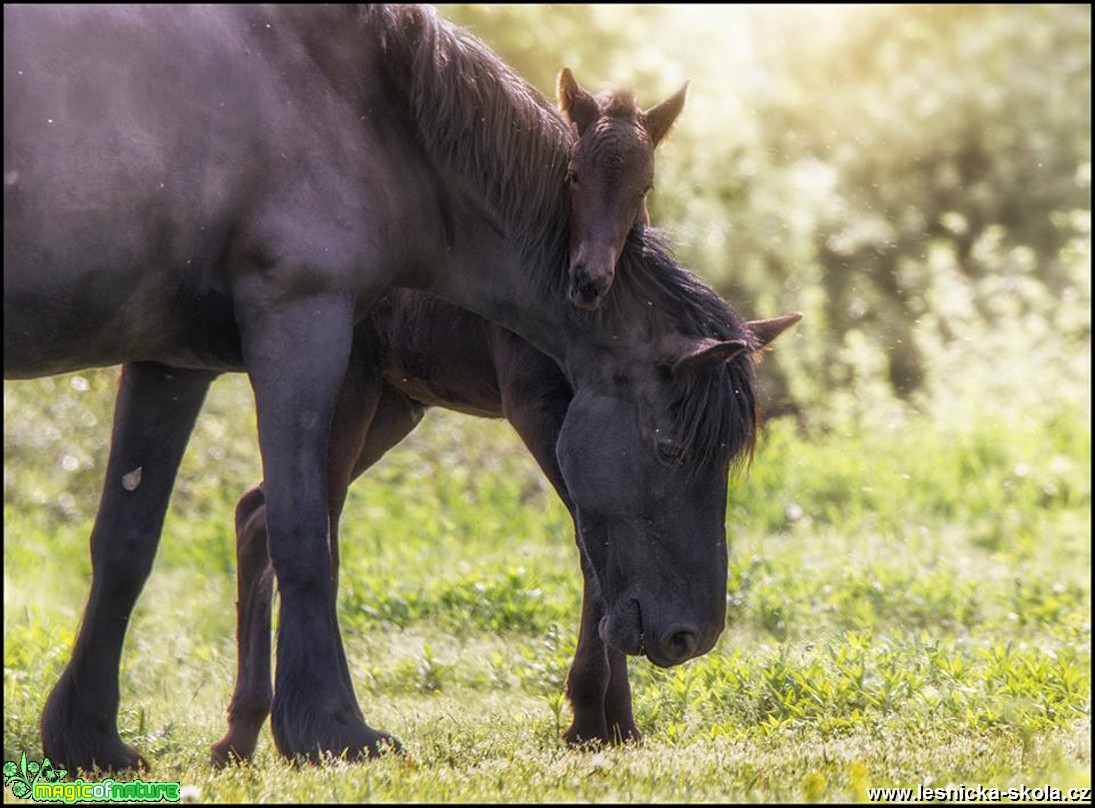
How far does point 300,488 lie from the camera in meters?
4.55

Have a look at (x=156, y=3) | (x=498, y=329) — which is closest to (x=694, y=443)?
(x=498, y=329)

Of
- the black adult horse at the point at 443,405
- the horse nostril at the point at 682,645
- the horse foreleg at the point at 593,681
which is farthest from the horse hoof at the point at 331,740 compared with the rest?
the horse foreleg at the point at 593,681

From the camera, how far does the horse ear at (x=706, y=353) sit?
4.66 m

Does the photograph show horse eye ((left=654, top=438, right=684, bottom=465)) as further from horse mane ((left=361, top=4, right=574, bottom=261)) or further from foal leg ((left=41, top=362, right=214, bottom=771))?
foal leg ((left=41, top=362, right=214, bottom=771))

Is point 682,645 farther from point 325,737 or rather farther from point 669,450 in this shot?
point 325,737

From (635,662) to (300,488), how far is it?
223cm

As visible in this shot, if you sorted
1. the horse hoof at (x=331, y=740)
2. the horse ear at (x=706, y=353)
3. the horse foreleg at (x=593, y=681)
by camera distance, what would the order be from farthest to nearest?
1. the horse foreleg at (x=593, y=681)
2. the horse ear at (x=706, y=353)
3. the horse hoof at (x=331, y=740)

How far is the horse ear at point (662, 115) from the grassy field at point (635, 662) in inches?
71.3

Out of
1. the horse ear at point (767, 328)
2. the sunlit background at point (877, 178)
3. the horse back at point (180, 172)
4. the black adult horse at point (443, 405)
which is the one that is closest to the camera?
the horse back at point (180, 172)

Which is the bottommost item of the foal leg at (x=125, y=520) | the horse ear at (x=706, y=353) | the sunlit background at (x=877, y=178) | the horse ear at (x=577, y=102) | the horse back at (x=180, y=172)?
the foal leg at (x=125, y=520)

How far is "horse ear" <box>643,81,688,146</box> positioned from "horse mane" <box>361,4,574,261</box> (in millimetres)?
248

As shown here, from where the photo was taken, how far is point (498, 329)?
17.7 feet

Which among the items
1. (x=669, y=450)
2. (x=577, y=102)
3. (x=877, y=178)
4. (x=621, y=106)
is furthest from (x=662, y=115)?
(x=877, y=178)

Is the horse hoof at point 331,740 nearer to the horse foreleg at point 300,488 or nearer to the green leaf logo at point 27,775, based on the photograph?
the horse foreleg at point 300,488
